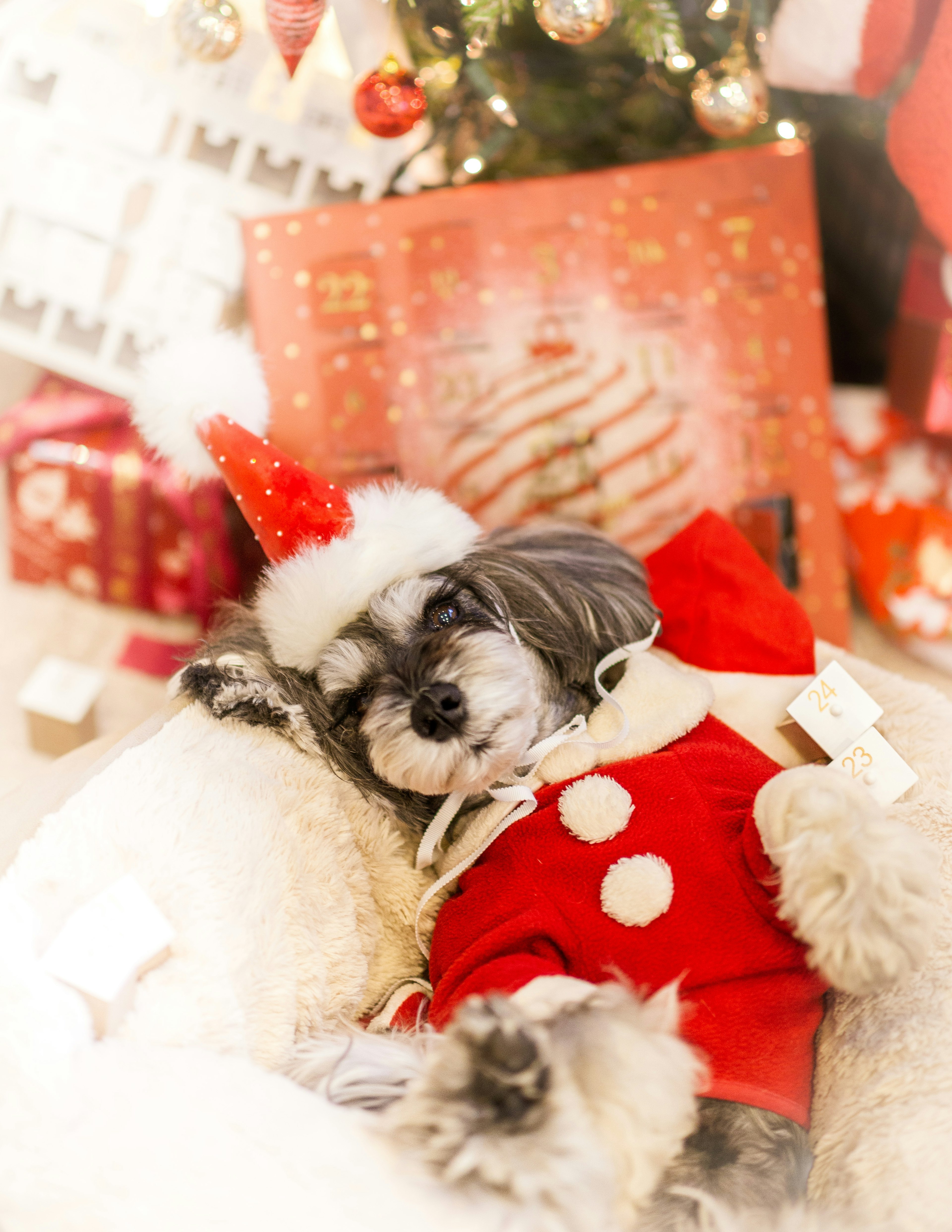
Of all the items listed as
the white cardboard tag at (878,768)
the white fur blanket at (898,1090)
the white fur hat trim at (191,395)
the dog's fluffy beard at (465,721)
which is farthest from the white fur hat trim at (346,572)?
the white fur blanket at (898,1090)

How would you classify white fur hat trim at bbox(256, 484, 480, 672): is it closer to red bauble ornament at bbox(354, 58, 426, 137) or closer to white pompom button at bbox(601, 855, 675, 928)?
white pompom button at bbox(601, 855, 675, 928)

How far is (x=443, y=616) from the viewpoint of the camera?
1.10 meters

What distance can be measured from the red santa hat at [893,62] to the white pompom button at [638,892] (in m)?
1.17

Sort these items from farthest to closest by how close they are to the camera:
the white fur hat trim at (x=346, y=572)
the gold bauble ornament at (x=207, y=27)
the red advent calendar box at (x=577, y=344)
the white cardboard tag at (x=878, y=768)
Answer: the red advent calendar box at (x=577, y=344) → the gold bauble ornament at (x=207, y=27) → the white cardboard tag at (x=878, y=768) → the white fur hat trim at (x=346, y=572)

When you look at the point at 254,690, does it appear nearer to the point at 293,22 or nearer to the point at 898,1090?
the point at 898,1090

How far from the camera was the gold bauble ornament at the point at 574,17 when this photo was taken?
1307 mm

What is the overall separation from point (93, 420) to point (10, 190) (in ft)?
1.46

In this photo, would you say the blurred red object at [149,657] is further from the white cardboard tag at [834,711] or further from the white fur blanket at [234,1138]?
the white cardboard tag at [834,711]

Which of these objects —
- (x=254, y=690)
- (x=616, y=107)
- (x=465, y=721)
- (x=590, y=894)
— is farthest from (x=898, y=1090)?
(x=616, y=107)

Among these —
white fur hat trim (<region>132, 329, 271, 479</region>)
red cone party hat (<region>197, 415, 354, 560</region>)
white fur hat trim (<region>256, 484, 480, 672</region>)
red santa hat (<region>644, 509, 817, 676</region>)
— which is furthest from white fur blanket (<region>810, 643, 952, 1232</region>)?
white fur hat trim (<region>132, 329, 271, 479</region>)

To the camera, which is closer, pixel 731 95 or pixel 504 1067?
pixel 504 1067

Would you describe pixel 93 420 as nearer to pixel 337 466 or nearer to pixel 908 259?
pixel 337 466

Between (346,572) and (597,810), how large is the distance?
42 cm

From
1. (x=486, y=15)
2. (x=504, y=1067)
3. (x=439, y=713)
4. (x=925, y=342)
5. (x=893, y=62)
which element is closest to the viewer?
(x=504, y=1067)
